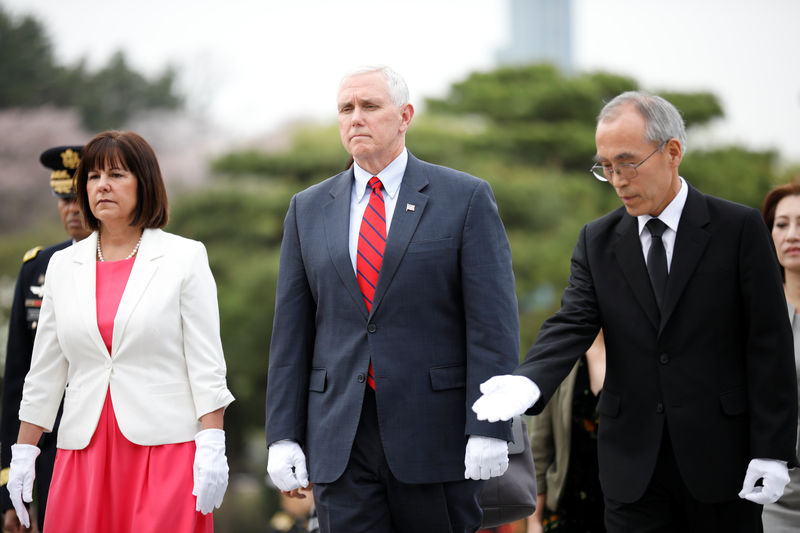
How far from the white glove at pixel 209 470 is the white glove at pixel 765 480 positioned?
1.59 meters

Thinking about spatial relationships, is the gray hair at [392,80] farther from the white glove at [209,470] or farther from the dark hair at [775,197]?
the dark hair at [775,197]

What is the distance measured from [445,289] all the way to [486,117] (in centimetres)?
1308

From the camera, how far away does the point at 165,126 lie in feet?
59.1

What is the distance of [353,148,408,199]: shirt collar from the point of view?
128 inches

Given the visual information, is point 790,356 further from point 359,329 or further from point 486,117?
point 486,117

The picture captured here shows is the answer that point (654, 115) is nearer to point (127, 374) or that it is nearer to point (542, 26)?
point (127, 374)

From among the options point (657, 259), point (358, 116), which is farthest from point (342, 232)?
point (657, 259)

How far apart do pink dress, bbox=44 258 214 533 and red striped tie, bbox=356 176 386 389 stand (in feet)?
2.40

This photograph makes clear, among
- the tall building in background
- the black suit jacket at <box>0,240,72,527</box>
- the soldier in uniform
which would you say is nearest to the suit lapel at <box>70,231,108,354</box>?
the soldier in uniform

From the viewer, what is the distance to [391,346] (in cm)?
305

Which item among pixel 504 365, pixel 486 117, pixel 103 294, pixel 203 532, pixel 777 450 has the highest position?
pixel 486 117

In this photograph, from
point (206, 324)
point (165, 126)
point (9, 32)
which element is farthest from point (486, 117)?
point (206, 324)

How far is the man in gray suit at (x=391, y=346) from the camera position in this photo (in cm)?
301

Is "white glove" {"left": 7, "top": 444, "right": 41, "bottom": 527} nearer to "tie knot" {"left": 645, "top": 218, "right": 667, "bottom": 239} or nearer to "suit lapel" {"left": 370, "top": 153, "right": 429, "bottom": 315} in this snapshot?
"suit lapel" {"left": 370, "top": 153, "right": 429, "bottom": 315}
